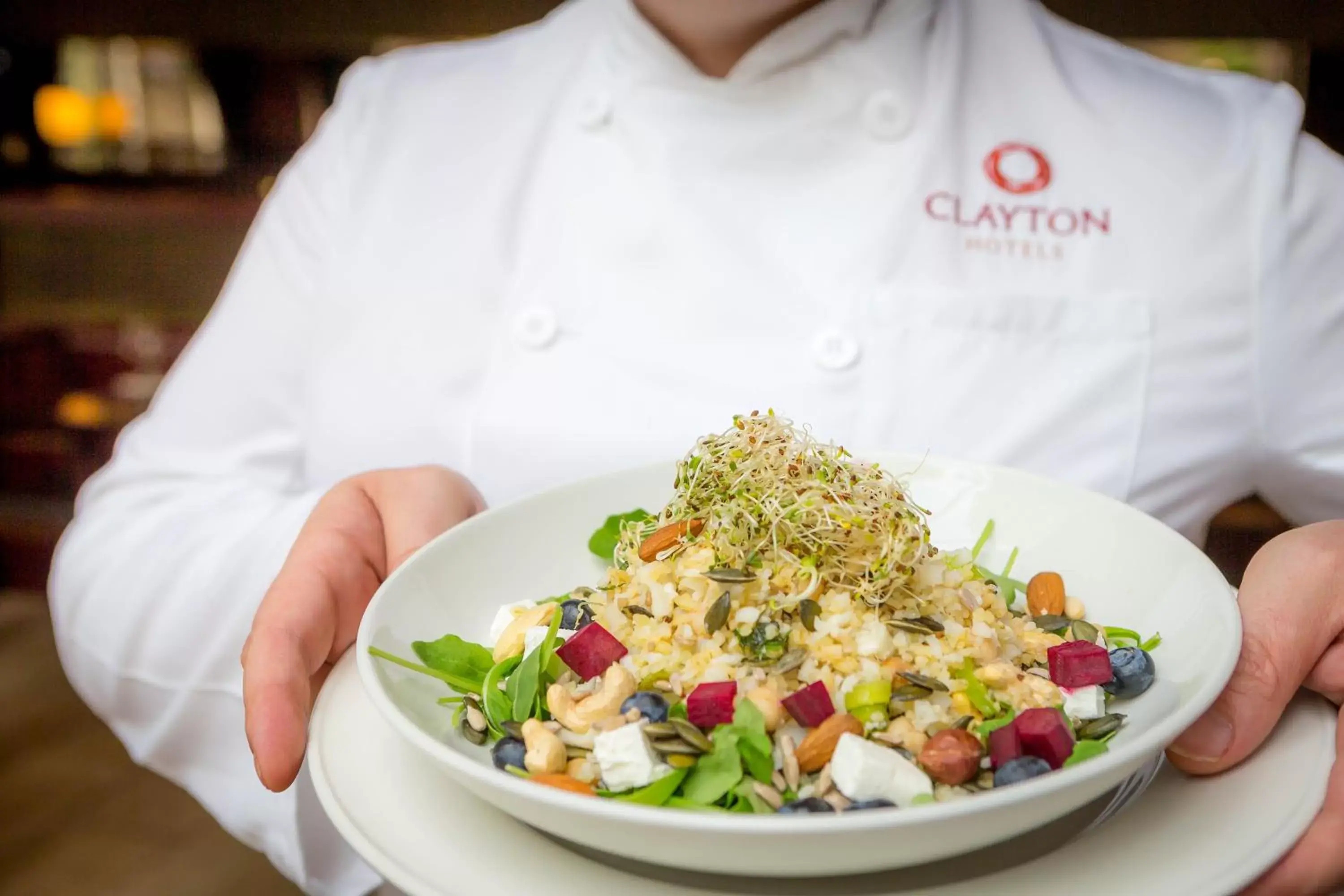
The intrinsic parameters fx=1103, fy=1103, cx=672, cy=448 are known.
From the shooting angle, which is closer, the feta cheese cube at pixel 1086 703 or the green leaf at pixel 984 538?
the feta cheese cube at pixel 1086 703

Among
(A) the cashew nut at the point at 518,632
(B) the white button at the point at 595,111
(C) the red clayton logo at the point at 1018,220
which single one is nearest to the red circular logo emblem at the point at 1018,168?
(C) the red clayton logo at the point at 1018,220

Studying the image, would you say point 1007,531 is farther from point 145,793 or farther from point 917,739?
point 145,793

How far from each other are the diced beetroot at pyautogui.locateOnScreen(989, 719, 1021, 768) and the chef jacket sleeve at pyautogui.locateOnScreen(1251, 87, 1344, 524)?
78 centimetres

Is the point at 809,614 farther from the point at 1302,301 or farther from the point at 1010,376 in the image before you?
the point at 1302,301

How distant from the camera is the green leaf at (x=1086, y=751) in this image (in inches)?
22.7

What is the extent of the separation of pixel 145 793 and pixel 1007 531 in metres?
2.41

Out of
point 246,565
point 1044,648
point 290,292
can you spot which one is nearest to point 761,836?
point 1044,648

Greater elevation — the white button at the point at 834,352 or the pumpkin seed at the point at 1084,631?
the pumpkin seed at the point at 1084,631

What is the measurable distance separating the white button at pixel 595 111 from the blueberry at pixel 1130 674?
33.7 inches

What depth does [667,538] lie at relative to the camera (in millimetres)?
756

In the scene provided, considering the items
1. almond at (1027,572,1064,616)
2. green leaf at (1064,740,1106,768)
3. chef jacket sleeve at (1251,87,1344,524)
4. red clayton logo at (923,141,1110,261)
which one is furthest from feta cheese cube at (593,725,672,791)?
chef jacket sleeve at (1251,87,1344,524)

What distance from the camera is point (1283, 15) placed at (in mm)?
1800

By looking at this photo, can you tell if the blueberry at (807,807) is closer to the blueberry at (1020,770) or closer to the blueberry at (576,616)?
the blueberry at (1020,770)

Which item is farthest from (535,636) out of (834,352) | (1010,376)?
(1010,376)
